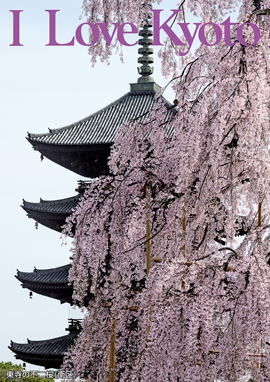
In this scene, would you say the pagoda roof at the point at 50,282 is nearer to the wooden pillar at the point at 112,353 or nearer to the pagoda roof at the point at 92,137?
the pagoda roof at the point at 92,137

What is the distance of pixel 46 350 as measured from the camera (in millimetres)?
15945

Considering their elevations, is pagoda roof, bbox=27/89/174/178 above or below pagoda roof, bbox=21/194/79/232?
above

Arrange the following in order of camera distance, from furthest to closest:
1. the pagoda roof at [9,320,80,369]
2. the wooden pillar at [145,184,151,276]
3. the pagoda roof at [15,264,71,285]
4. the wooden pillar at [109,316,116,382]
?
the pagoda roof at [15,264,71,285] < the pagoda roof at [9,320,80,369] < the wooden pillar at [109,316,116,382] < the wooden pillar at [145,184,151,276]

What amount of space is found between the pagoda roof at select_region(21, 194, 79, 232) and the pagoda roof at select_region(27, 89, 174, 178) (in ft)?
2.82

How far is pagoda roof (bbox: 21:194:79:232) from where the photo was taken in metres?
15.8

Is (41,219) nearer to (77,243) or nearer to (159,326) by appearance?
(77,243)

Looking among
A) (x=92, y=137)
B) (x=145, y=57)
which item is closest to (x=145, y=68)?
(x=145, y=57)

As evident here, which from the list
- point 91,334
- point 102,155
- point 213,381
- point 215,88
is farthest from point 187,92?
point 102,155

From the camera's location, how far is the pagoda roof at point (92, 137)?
15.0 m

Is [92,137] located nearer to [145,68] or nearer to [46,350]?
[145,68]

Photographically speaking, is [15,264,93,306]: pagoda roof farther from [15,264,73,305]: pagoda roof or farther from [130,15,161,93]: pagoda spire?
[130,15,161,93]: pagoda spire

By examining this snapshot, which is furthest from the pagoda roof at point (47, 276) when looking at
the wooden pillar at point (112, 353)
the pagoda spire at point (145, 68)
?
the wooden pillar at point (112, 353)

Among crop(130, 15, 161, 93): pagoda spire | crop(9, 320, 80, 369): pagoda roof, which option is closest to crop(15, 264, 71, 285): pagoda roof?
crop(9, 320, 80, 369): pagoda roof

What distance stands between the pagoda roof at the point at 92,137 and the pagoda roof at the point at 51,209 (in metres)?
0.86
